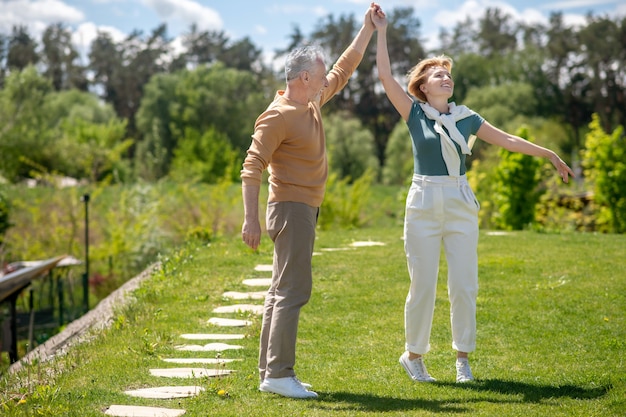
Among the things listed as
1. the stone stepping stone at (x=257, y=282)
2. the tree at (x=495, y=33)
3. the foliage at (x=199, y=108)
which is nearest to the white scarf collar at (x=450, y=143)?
the stone stepping stone at (x=257, y=282)

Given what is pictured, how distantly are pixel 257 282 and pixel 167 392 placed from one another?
3569mm

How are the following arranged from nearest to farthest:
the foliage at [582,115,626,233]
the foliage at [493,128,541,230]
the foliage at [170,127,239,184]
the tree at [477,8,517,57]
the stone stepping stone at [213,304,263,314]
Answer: the stone stepping stone at [213,304,263,314]
the foliage at [493,128,541,230]
the foliage at [582,115,626,233]
the foliage at [170,127,239,184]
the tree at [477,8,517,57]

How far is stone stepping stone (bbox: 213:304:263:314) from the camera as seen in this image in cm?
690

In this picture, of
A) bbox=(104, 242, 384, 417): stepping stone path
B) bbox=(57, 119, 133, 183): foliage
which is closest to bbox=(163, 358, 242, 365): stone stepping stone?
bbox=(104, 242, 384, 417): stepping stone path

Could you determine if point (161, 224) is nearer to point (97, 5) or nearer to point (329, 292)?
point (329, 292)

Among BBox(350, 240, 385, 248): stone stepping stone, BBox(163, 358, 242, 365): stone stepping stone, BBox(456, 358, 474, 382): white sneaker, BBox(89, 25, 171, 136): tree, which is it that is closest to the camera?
BBox(456, 358, 474, 382): white sneaker

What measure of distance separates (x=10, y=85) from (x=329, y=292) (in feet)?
110

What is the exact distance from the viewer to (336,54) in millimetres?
49219

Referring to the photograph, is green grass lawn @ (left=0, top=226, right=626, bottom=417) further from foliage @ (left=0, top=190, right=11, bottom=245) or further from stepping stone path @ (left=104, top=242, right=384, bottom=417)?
foliage @ (left=0, top=190, right=11, bottom=245)

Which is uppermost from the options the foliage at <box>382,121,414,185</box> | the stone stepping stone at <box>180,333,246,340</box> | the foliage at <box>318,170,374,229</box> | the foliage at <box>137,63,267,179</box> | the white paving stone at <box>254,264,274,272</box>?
the foliage at <box>137,63,267,179</box>

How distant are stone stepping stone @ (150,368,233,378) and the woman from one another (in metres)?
1.19

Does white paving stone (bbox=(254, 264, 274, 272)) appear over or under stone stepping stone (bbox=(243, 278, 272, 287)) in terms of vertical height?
Result: over

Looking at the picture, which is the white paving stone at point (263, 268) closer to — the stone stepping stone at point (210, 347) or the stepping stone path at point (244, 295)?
the stepping stone path at point (244, 295)

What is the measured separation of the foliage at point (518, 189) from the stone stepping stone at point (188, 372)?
379 inches
